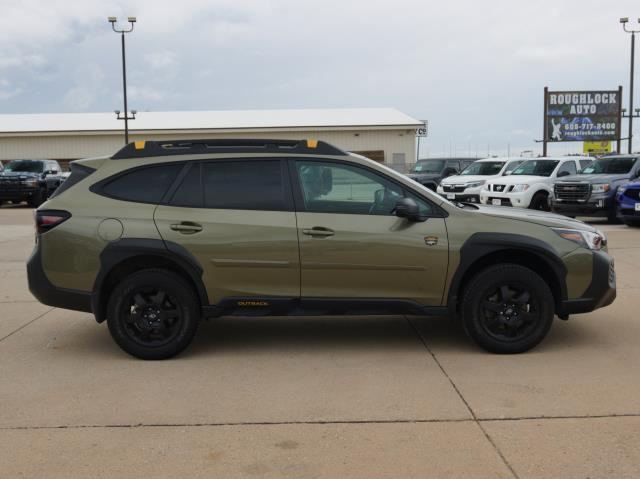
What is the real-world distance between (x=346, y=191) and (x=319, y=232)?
45 centimetres

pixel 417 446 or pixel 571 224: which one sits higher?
pixel 571 224

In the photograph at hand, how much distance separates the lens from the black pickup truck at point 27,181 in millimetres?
23203

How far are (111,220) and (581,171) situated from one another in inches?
601

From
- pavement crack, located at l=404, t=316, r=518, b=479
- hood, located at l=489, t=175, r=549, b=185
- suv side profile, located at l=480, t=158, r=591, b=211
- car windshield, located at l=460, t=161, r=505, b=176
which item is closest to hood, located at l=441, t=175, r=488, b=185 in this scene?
car windshield, located at l=460, t=161, r=505, b=176

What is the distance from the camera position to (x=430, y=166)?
2522cm

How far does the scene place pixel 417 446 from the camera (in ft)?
11.9

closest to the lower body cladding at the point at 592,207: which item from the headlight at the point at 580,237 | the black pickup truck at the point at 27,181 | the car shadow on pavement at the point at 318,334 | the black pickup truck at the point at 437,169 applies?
the black pickup truck at the point at 437,169

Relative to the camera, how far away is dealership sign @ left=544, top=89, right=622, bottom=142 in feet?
108

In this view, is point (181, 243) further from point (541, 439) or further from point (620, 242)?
point (620, 242)

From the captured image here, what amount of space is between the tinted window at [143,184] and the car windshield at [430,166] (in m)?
20.3

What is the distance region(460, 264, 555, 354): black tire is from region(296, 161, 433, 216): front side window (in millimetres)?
743

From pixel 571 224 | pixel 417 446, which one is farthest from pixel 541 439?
pixel 571 224

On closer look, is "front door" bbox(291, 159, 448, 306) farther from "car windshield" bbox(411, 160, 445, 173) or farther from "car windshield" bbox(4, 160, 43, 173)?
"car windshield" bbox(4, 160, 43, 173)

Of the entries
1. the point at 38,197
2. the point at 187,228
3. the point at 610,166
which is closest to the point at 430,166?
the point at 610,166
